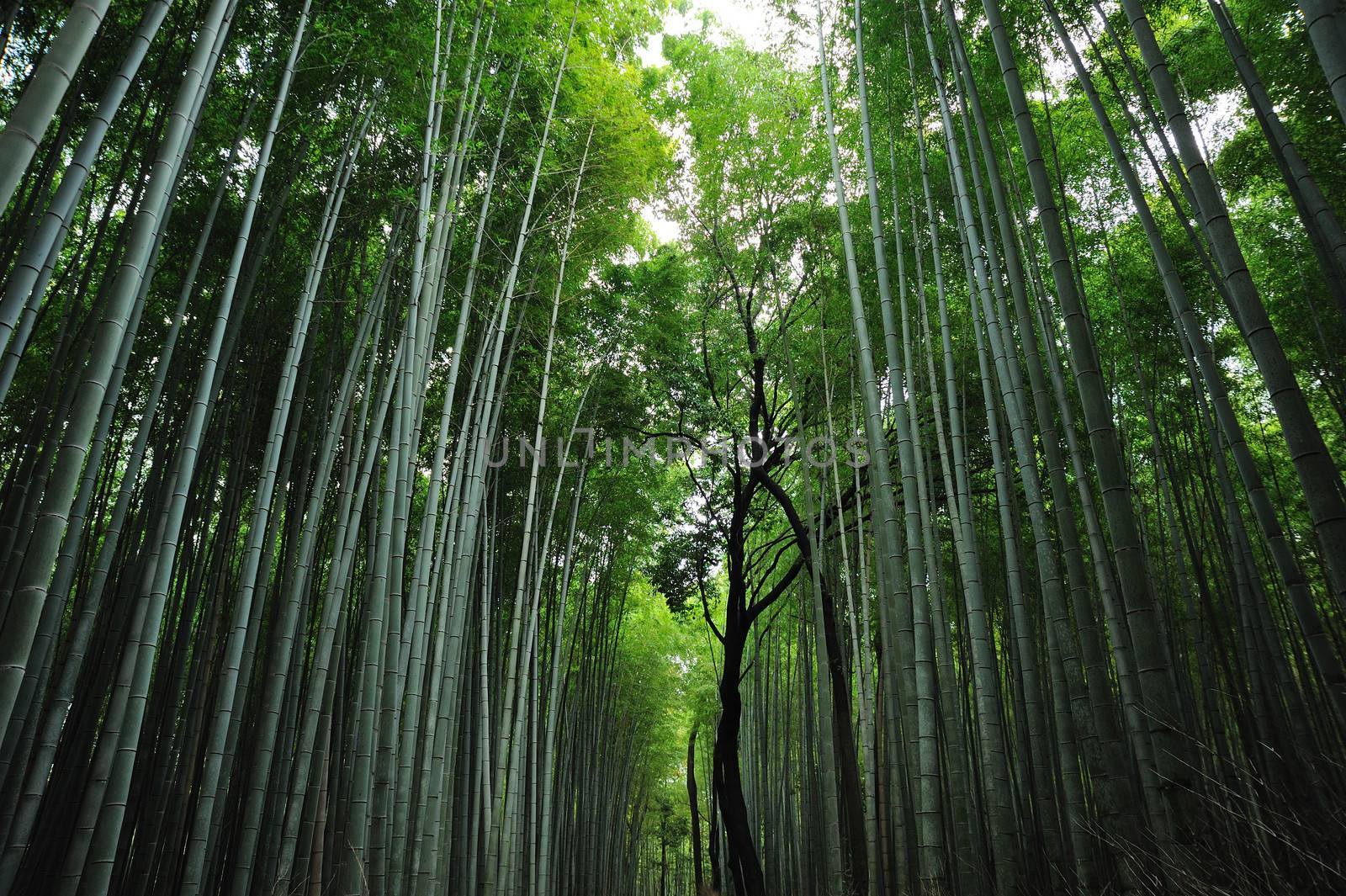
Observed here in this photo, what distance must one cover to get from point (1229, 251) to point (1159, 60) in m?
0.44

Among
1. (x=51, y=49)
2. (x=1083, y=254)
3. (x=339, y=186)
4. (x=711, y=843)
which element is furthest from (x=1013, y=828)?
(x=711, y=843)

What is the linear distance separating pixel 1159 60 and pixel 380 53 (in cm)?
339

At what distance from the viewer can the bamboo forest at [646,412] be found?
1.84m

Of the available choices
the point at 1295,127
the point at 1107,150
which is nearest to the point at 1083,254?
the point at 1107,150

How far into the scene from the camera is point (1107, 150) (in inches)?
187

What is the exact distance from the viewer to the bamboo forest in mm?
1844

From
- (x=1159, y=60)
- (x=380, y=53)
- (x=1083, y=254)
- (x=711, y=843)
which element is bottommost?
(x=711, y=843)

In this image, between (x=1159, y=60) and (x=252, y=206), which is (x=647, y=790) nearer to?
(x=252, y=206)

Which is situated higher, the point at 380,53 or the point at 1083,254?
the point at 1083,254

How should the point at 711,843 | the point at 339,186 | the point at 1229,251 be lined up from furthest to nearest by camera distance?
the point at 711,843
the point at 339,186
the point at 1229,251

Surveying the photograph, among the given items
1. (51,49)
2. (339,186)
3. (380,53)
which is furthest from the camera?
(380,53)

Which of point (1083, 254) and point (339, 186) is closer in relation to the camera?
point (339, 186)

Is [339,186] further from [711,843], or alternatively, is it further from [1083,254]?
[711,843]

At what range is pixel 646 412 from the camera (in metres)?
6.53
